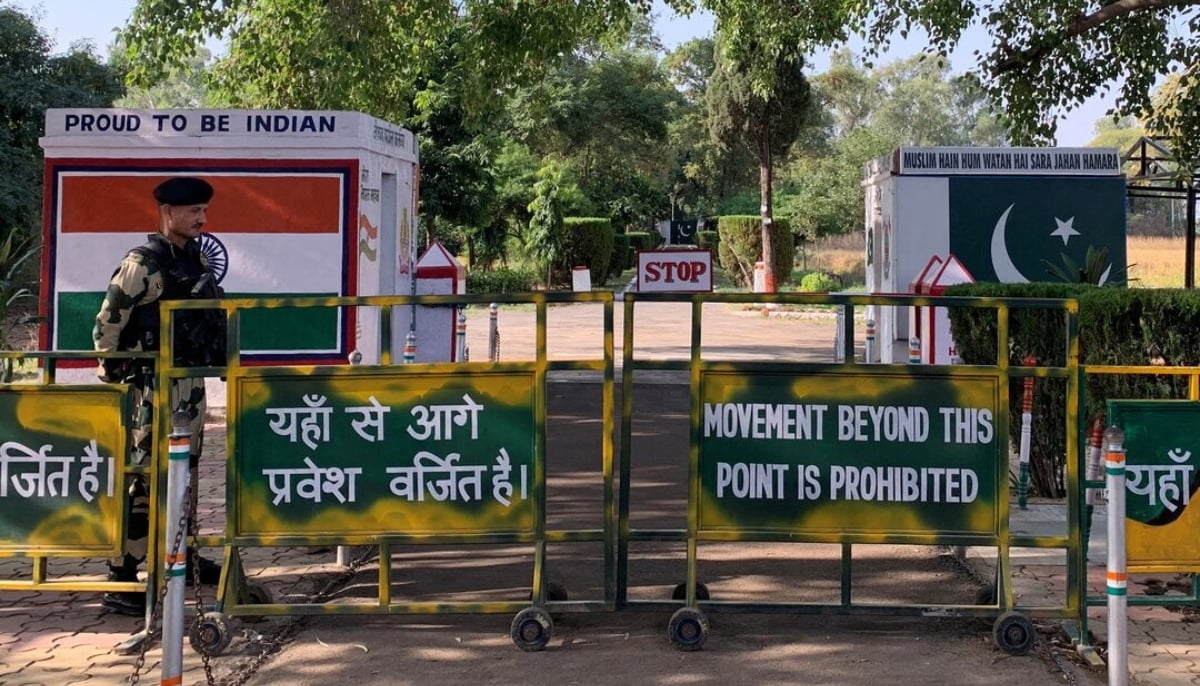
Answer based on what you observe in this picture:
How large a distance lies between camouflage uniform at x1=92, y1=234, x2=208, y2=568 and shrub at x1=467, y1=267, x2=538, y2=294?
2992 cm

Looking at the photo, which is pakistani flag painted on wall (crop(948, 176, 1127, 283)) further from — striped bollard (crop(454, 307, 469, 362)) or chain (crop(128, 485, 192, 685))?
chain (crop(128, 485, 192, 685))

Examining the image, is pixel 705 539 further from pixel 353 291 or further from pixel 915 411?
pixel 353 291

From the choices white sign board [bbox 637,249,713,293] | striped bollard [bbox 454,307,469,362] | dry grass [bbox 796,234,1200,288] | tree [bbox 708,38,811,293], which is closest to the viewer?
white sign board [bbox 637,249,713,293]

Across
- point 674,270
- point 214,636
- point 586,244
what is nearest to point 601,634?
point 214,636

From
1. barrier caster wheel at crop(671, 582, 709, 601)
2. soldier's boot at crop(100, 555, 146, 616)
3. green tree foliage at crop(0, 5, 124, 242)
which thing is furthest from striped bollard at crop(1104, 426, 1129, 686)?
green tree foliage at crop(0, 5, 124, 242)

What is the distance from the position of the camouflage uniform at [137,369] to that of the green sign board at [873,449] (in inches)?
107

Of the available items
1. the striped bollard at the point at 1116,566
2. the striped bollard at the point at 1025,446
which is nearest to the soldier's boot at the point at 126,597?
the striped bollard at the point at 1116,566

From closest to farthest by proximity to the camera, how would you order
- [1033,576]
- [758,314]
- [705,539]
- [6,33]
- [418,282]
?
[705,539] → [1033,576] → [418,282] → [6,33] → [758,314]

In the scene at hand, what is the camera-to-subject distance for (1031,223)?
57.7 feet

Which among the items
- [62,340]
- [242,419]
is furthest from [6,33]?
[242,419]

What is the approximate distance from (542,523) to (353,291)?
7.42 metres

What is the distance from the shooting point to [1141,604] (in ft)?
19.8

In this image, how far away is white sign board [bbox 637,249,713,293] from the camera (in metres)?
9.34

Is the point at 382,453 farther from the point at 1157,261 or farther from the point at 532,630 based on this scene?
the point at 1157,261
